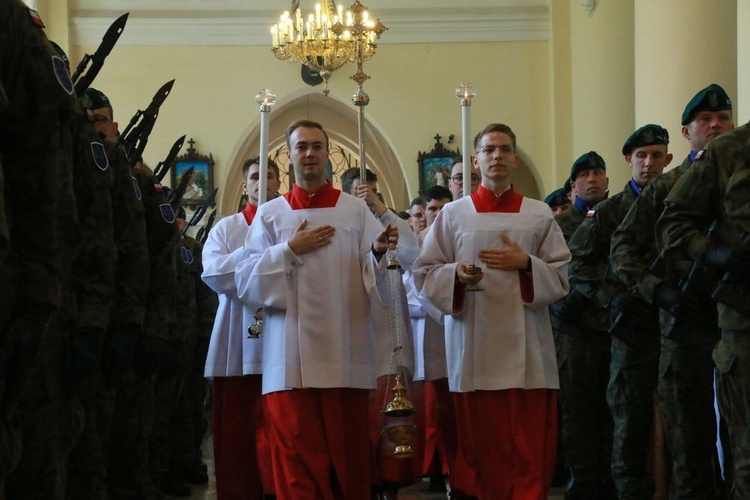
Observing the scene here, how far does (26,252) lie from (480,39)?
16.3 meters

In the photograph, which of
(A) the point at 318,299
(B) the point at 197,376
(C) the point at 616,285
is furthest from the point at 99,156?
(B) the point at 197,376

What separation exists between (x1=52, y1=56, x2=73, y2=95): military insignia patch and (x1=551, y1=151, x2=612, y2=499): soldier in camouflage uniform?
12.9 ft

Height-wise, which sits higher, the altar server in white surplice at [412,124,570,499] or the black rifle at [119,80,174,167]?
the black rifle at [119,80,174,167]

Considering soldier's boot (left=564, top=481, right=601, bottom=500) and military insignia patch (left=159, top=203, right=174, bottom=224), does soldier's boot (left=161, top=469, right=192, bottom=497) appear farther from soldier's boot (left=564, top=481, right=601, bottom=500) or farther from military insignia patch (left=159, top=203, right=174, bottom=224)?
military insignia patch (left=159, top=203, right=174, bottom=224)

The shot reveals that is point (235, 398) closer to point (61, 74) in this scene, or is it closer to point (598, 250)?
point (598, 250)

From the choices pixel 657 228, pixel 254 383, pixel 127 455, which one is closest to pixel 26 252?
pixel 127 455

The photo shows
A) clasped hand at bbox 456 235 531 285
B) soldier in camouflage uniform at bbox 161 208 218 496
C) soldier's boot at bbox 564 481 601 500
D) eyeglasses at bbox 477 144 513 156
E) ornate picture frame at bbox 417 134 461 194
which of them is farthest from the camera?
ornate picture frame at bbox 417 134 461 194

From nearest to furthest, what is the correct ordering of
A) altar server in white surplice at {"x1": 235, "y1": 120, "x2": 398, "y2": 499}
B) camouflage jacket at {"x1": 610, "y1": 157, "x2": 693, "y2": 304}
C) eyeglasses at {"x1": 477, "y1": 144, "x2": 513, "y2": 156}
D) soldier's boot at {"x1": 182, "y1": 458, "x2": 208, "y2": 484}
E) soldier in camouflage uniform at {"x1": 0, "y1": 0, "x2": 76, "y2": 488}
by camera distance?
1. soldier in camouflage uniform at {"x1": 0, "y1": 0, "x2": 76, "y2": 488}
2. camouflage jacket at {"x1": 610, "y1": 157, "x2": 693, "y2": 304}
3. altar server in white surplice at {"x1": 235, "y1": 120, "x2": 398, "y2": 499}
4. eyeglasses at {"x1": 477, "y1": 144, "x2": 513, "y2": 156}
5. soldier's boot at {"x1": 182, "y1": 458, "x2": 208, "y2": 484}

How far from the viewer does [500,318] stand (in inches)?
249

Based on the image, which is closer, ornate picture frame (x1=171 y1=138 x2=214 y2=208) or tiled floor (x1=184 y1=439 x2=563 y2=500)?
tiled floor (x1=184 y1=439 x2=563 y2=500)

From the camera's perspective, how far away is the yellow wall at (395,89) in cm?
1900

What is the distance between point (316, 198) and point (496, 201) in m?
0.95

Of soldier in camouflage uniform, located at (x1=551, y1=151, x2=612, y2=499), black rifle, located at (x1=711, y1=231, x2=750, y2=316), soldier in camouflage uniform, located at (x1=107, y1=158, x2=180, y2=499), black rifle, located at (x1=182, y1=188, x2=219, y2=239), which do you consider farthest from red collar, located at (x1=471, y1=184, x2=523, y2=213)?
black rifle, located at (x1=182, y1=188, x2=219, y2=239)

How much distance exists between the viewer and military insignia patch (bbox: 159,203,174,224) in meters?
5.70
